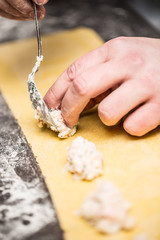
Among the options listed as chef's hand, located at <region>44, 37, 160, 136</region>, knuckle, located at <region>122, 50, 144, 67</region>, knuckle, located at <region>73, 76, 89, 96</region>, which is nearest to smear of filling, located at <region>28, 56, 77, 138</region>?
chef's hand, located at <region>44, 37, 160, 136</region>

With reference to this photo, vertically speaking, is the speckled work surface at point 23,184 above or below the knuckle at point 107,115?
below

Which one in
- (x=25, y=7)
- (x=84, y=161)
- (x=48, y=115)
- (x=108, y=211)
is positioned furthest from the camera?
(x=25, y=7)

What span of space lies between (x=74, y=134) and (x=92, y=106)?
0.13 meters

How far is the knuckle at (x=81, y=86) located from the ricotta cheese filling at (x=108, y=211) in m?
0.29

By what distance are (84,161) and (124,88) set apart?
0.26 m

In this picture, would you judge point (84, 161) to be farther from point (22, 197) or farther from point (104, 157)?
point (22, 197)

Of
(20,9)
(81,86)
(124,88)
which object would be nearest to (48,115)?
(81,86)

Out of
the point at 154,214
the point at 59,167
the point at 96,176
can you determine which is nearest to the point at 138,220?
the point at 154,214

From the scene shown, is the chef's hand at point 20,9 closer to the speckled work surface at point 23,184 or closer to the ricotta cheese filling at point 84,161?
the speckled work surface at point 23,184

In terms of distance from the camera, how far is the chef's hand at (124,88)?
946 millimetres

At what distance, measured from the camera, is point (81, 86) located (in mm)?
937

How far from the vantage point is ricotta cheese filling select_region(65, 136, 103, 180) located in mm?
896

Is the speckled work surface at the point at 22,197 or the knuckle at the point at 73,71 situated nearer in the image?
the speckled work surface at the point at 22,197

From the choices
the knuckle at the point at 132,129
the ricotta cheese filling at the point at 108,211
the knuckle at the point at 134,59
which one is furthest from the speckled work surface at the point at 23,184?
the knuckle at the point at 134,59
